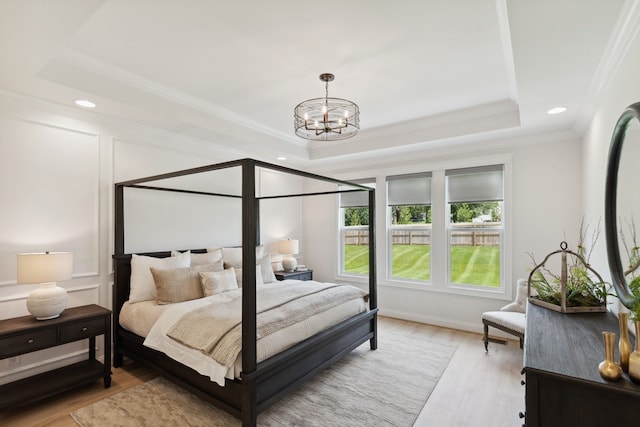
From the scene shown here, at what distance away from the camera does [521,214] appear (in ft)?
13.6

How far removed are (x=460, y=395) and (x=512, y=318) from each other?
1.13m

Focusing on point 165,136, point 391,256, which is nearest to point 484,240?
point 391,256

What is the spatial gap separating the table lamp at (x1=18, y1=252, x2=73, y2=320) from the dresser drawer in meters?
0.16

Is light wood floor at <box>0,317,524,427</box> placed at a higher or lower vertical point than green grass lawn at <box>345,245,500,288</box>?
lower

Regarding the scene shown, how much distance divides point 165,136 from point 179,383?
273 centimetres

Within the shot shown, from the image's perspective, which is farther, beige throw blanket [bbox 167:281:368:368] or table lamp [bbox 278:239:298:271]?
table lamp [bbox 278:239:298:271]

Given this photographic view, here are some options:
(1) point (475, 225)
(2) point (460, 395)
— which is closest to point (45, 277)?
(2) point (460, 395)

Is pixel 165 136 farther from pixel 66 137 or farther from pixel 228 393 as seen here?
pixel 228 393

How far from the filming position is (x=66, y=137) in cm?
317

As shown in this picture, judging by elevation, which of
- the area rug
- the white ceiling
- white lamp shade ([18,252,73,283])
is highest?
the white ceiling

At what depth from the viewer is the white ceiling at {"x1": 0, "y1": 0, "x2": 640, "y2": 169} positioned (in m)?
1.96

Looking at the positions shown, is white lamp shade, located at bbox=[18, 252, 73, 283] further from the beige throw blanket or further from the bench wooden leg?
the bench wooden leg

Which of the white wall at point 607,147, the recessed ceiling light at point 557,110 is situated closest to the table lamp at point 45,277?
the white wall at point 607,147

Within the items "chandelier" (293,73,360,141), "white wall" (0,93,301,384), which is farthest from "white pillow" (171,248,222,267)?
"chandelier" (293,73,360,141)
